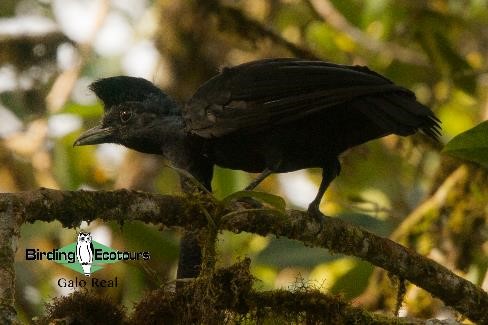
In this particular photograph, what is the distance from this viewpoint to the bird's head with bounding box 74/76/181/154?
479 centimetres

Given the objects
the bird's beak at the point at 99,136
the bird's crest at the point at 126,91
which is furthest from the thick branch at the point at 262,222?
the bird's beak at the point at 99,136

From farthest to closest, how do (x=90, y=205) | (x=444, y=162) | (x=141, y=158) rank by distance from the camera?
1. (x=141, y=158)
2. (x=444, y=162)
3. (x=90, y=205)

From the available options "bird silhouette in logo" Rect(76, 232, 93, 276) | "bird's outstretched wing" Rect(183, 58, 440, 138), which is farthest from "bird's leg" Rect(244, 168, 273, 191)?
"bird silhouette in logo" Rect(76, 232, 93, 276)

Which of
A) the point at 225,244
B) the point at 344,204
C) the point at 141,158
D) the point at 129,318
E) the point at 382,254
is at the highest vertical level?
the point at 141,158

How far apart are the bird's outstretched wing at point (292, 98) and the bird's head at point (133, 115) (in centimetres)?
29

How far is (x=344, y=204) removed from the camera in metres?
6.24

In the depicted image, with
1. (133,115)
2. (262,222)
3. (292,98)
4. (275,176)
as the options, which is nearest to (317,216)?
(262,222)

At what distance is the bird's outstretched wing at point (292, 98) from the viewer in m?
4.07

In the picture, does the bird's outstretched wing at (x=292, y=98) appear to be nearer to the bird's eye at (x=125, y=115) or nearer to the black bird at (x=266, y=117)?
the black bird at (x=266, y=117)

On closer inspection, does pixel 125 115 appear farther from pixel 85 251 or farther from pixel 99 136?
pixel 85 251

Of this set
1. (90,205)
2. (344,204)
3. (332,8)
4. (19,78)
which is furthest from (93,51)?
(90,205)

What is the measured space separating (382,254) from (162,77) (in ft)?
11.2

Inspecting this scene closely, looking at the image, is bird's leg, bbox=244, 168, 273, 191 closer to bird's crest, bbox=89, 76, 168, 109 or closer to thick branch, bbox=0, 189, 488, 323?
thick branch, bbox=0, 189, 488, 323

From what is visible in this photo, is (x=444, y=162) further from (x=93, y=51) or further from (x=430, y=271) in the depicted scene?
(x=93, y=51)
